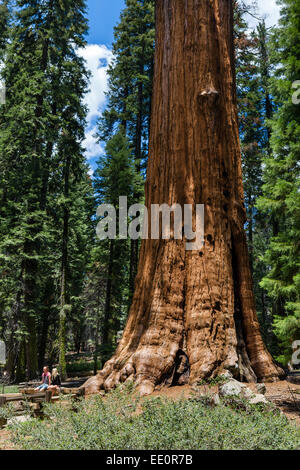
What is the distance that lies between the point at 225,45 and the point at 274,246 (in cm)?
535

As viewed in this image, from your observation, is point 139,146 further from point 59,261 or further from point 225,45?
point 225,45

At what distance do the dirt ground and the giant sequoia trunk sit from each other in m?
0.20

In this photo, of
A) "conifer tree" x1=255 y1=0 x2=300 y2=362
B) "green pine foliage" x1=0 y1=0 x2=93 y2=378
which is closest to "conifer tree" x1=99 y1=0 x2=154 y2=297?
"green pine foliage" x1=0 y1=0 x2=93 y2=378

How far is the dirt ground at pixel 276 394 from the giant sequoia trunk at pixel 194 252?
0.20 metres

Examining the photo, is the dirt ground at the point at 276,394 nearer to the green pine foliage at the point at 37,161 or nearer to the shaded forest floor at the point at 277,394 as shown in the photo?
the shaded forest floor at the point at 277,394

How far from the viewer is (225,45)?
732 cm

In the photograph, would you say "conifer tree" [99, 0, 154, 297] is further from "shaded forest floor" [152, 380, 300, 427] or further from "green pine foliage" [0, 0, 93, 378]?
"shaded forest floor" [152, 380, 300, 427]

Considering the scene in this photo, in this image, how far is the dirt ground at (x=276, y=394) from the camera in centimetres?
489

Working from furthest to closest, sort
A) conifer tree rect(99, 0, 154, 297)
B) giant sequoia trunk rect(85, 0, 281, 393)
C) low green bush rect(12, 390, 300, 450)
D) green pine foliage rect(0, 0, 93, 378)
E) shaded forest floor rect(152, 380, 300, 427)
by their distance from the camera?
conifer tree rect(99, 0, 154, 297) → green pine foliage rect(0, 0, 93, 378) → giant sequoia trunk rect(85, 0, 281, 393) → shaded forest floor rect(152, 380, 300, 427) → low green bush rect(12, 390, 300, 450)

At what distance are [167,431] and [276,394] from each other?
3.20 metres

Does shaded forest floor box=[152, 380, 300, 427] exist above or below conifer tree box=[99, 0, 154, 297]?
below

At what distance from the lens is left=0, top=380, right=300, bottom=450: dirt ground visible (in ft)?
16.1

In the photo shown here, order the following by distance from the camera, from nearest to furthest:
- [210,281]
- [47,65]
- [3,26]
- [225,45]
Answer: [210,281] < [225,45] < [47,65] < [3,26]
